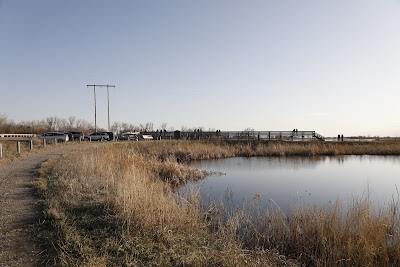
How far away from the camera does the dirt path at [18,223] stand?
5.41 m

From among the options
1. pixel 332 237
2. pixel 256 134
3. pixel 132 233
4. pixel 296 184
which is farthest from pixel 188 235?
pixel 256 134

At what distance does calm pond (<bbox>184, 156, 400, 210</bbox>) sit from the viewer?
13273mm

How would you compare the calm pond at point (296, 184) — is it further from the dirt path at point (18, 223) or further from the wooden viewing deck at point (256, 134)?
the wooden viewing deck at point (256, 134)

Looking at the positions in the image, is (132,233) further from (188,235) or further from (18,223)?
(18,223)

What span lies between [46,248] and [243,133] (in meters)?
46.8

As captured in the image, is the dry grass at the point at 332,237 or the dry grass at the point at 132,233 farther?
the dry grass at the point at 332,237

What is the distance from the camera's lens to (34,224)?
6.87 metres

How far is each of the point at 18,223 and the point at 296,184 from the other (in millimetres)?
13448

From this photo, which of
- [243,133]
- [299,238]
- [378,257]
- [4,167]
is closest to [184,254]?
[299,238]

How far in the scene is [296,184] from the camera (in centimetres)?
1730

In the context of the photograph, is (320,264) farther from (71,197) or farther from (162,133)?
(162,133)

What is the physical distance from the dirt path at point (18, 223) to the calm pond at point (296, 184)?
5.57 metres

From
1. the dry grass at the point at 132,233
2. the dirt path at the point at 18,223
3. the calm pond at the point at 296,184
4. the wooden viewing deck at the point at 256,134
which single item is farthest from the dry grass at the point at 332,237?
the wooden viewing deck at the point at 256,134

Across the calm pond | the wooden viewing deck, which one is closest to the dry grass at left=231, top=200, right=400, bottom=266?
the calm pond
